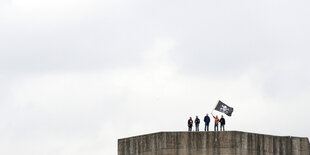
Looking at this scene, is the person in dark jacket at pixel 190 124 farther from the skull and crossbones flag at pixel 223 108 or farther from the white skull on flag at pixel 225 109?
the white skull on flag at pixel 225 109

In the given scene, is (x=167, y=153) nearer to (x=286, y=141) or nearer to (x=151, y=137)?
(x=151, y=137)

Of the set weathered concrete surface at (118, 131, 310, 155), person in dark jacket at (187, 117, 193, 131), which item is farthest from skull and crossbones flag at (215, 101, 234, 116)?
weathered concrete surface at (118, 131, 310, 155)

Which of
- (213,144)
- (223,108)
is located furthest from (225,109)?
(213,144)

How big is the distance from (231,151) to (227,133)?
5.17 feet

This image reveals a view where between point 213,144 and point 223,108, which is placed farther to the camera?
point 223,108

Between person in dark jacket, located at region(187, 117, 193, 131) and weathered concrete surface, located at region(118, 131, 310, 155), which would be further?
person in dark jacket, located at region(187, 117, 193, 131)

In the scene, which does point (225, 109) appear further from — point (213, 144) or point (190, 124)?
point (213, 144)

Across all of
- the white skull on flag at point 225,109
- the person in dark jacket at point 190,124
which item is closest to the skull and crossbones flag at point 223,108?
the white skull on flag at point 225,109

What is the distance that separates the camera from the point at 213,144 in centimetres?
12331

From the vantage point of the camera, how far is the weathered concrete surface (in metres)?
123

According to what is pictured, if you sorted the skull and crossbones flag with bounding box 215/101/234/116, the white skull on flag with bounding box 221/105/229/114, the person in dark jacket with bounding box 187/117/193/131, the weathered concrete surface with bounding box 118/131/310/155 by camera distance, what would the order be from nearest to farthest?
the weathered concrete surface with bounding box 118/131/310/155, the person in dark jacket with bounding box 187/117/193/131, the skull and crossbones flag with bounding box 215/101/234/116, the white skull on flag with bounding box 221/105/229/114

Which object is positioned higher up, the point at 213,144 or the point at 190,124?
the point at 190,124

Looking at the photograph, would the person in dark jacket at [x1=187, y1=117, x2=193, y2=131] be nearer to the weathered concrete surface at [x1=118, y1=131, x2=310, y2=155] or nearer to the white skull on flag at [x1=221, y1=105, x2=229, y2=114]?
the white skull on flag at [x1=221, y1=105, x2=229, y2=114]

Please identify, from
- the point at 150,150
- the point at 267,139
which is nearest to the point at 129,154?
the point at 150,150
